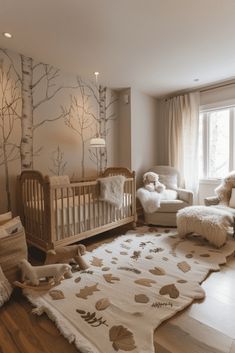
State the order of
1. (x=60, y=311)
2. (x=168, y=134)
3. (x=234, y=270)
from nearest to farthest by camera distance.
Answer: (x=60, y=311), (x=234, y=270), (x=168, y=134)

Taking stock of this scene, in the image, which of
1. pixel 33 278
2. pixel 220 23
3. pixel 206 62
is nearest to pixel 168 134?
pixel 206 62

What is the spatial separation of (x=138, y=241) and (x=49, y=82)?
8.01ft

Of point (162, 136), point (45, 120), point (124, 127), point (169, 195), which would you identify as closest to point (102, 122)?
point (124, 127)

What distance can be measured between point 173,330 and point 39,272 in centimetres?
108

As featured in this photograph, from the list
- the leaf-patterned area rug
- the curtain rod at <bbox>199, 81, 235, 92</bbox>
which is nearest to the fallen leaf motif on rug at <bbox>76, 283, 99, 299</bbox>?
the leaf-patterned area rug

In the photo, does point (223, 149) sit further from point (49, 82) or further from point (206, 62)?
point (49, 82)

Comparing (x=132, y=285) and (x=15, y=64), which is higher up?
(x=15, y=64)

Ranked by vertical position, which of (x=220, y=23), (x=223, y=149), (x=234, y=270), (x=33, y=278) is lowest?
(x=234, y=270)

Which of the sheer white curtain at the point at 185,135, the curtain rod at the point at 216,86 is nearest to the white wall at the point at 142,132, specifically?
the sheer white curtain at the point at 185,135

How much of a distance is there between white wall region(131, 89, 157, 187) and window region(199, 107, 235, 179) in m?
0.92

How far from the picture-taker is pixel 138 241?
277 cm

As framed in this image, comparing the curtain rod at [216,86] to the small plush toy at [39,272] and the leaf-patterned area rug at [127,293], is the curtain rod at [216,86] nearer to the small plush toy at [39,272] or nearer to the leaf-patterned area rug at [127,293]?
the leaf-patterned area rug at [127,293]

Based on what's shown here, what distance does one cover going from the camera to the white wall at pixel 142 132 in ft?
12.8

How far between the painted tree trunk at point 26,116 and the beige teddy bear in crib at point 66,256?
4.17ft
